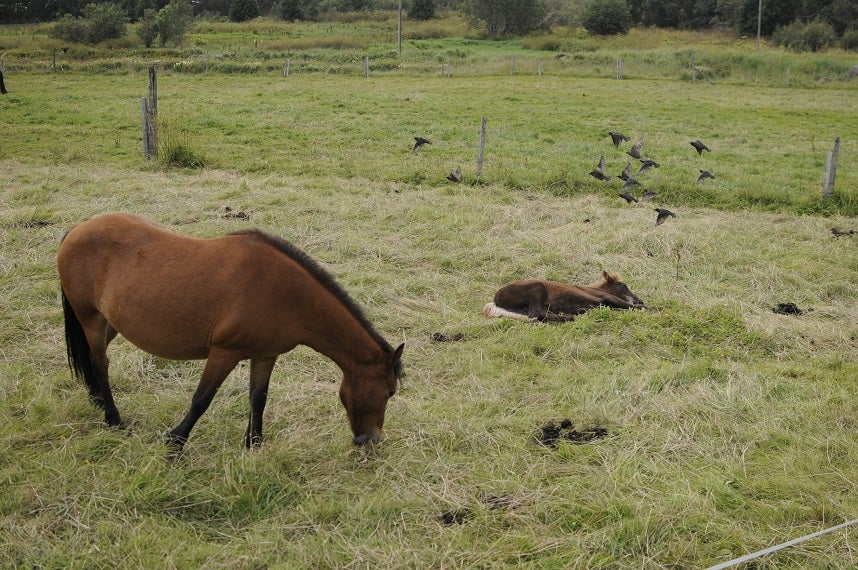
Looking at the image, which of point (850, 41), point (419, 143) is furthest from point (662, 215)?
point (850, 41)

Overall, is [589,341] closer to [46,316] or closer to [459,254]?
[459,254]

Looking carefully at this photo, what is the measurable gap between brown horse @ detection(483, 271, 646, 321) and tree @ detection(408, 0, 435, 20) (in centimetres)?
6499

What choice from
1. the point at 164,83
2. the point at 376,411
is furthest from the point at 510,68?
the point at 376,411

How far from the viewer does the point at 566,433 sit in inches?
190

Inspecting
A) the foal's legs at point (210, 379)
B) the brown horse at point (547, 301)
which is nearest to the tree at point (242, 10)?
the brown horse at point (547, 301)

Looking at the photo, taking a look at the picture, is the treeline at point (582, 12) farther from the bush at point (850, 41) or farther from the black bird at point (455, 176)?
the black bird at point (455, 176)

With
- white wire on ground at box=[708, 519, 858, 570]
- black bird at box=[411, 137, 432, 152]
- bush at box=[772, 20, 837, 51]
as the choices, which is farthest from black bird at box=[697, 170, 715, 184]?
bush at box=[772, 20, 837, 51]

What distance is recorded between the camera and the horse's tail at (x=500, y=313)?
6898 millimetres

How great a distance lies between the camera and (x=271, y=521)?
3852 mm

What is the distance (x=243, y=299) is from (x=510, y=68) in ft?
114

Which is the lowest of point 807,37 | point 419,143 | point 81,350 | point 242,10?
point 81,350

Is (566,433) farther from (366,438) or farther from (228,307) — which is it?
(228,307)

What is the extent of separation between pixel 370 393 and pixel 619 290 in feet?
12.9

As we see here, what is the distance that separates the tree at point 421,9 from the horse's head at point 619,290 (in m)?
64.7
